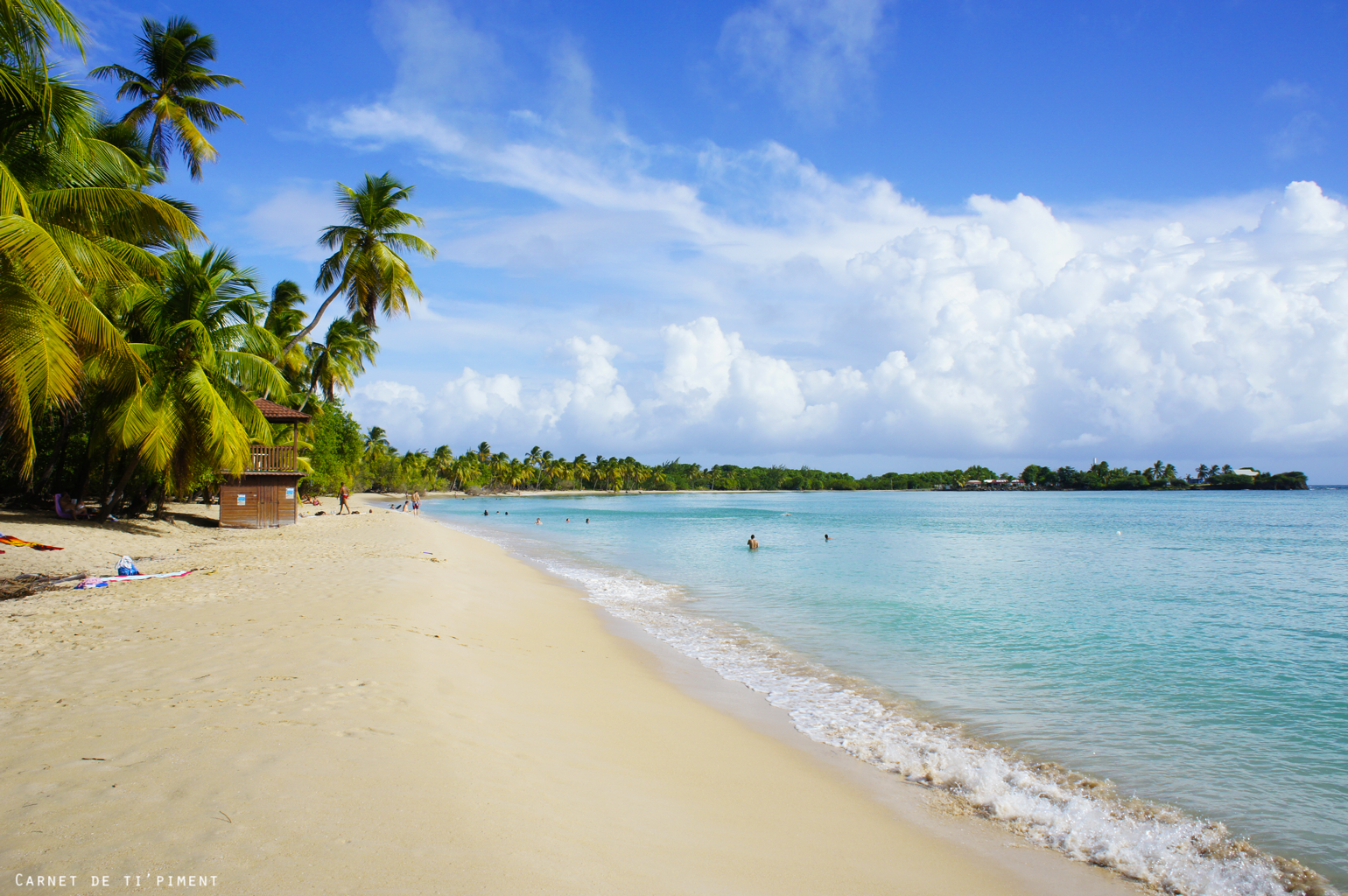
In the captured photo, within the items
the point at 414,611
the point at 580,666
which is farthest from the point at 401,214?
the point at 580,666

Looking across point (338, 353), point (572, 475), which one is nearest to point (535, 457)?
point (572, 475)

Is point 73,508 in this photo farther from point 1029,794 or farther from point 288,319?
point 1029,794

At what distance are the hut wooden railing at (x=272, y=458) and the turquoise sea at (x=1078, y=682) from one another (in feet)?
32.1

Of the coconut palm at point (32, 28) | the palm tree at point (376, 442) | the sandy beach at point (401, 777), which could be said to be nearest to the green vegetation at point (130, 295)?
the coconut palm at point (32, 28)

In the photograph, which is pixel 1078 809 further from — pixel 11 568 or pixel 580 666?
pixel 11 568

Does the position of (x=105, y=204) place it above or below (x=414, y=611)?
above

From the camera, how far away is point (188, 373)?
57.2ft

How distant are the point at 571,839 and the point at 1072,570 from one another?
2444 centimetres

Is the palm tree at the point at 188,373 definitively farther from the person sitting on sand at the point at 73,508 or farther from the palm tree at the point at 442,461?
the palm tree at the point at 442,461

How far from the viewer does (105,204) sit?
10.8 m

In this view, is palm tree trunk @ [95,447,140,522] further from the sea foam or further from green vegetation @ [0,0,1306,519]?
the sea foam

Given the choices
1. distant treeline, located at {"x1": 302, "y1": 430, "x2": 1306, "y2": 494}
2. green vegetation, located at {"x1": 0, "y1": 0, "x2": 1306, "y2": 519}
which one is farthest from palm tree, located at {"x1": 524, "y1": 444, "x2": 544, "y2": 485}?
green vegetation, located at {"x1": 0, "y1": 0, "x2": 1306, "y2": 519}

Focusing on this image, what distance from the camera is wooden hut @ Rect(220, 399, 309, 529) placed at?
2198 centimetres

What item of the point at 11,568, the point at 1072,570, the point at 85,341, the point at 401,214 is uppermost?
the point at 401,214
